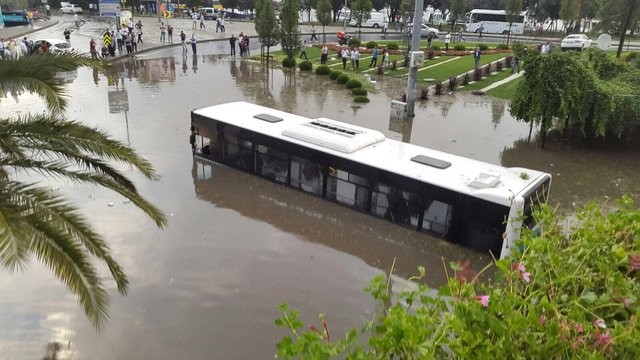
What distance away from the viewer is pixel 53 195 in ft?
25.3

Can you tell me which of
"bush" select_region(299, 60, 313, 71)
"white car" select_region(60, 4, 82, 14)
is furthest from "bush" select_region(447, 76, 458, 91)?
"white car" select_region(60, 4, 82, 14)

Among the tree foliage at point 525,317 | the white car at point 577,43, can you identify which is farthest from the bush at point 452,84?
the tree foliage at point 525,317

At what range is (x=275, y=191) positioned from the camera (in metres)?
16.0

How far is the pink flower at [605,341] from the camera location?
404 centimetres

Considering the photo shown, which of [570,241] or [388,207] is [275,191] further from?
[570,241]

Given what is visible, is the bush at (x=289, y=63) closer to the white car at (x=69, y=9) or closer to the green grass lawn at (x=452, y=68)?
the green grass lawn at (x=452, y=68)

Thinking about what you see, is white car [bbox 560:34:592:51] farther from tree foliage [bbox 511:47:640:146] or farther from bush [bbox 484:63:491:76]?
tree foliage [bbox 511:47:640:146]

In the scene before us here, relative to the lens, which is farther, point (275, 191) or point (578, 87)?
point (578, 87)

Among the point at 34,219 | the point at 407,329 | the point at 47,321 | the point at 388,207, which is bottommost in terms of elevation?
the point at 47,321

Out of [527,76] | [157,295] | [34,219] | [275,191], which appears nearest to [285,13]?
[527,76]

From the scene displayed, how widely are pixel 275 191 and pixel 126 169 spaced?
4.94 m

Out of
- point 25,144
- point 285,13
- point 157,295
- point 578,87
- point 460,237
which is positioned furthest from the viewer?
point 285,13

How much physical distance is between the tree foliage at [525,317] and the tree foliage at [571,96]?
14172 millimetres

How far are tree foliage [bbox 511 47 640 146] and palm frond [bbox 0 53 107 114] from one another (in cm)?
1595
